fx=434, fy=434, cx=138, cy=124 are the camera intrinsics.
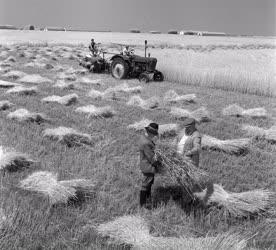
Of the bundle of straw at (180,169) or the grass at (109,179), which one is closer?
the grass at (109,179)

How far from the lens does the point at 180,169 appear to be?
17.2 ft

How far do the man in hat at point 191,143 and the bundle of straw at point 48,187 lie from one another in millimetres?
1484

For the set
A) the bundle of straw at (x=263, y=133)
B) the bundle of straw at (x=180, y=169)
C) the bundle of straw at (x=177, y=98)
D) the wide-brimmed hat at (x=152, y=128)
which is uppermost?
the wide-brimmed hat at (x=152, y=128)

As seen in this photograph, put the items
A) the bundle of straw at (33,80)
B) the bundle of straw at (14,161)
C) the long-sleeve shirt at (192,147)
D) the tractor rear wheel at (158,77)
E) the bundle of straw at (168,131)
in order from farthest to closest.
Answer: the tractor rear wheel at (158,77)
the bundle of straw at (33,80)
the bundle of straw at (168,131)
the bundle of straw at (14,161)
the long-sleeve shirt at (192,147)

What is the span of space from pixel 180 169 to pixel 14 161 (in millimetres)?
2455

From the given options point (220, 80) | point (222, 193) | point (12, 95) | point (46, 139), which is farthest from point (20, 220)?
point (220, 80)

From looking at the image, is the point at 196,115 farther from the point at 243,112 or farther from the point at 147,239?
the point at 147,239

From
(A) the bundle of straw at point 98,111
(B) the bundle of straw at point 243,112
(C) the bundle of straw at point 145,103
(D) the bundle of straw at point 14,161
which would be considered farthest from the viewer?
(C) the bundle of straw at point 145,103

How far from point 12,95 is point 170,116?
4.69 metres

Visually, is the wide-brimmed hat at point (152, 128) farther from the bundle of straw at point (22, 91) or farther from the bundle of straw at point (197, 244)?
the bundle of straw at point (22, 91)

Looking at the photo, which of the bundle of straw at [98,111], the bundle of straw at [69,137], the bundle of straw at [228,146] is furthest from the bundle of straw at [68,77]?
the bundle of straw at [228,146]

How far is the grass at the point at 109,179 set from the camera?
14.7 feet

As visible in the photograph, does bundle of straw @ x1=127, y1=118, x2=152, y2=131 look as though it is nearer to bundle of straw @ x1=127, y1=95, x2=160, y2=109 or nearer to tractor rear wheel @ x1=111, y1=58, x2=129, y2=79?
bundle of straw @ x1=127, y1=95, x2=160, y2=109

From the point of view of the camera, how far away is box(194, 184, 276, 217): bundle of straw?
16.7 feet
